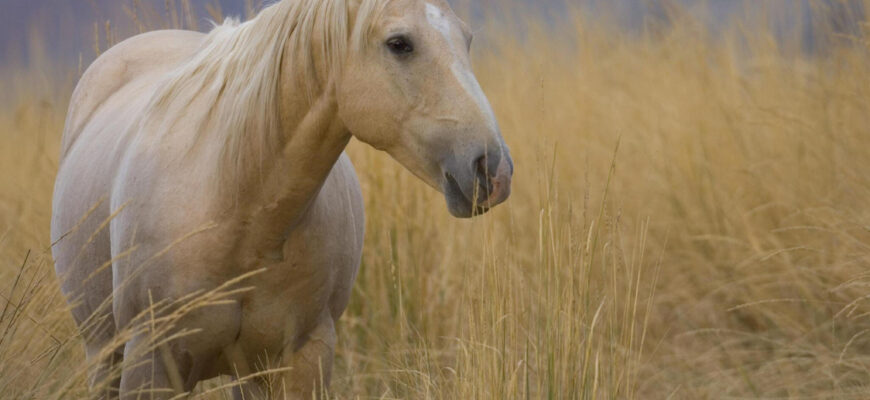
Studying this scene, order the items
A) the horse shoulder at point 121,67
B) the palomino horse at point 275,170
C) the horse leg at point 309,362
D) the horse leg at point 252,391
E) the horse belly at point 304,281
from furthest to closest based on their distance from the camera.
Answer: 1. the horse shoulder at point 121,67
2. the horse leg at point 252,391
3. the horse leg at point 309,362
4. the horse belly at point 304,281
5. the palomino horse at point 275,170

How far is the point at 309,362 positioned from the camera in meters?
2.61

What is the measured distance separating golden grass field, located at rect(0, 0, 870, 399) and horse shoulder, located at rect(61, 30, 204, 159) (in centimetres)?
49

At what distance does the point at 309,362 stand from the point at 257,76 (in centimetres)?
73

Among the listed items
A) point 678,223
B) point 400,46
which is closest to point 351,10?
point 400,46

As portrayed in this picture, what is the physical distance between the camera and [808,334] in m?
3.60

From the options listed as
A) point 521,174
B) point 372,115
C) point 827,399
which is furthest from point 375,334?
point 372,115

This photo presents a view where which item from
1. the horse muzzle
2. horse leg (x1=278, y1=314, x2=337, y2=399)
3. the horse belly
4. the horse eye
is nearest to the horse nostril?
the horse muzzle

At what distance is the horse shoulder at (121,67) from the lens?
341cm

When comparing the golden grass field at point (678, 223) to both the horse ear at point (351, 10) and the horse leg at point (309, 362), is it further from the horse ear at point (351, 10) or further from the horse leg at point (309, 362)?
the horse ear at point (351, 10)

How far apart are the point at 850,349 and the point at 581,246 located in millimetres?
1582

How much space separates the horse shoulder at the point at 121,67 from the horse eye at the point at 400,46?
4.37 feet

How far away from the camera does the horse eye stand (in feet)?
7.21

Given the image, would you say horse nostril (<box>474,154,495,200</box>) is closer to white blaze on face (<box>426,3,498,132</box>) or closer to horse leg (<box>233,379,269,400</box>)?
white blaze on face (<box>426,3,498,132</box>)

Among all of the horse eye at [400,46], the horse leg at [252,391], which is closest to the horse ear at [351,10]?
the horse eye at [400,46]
